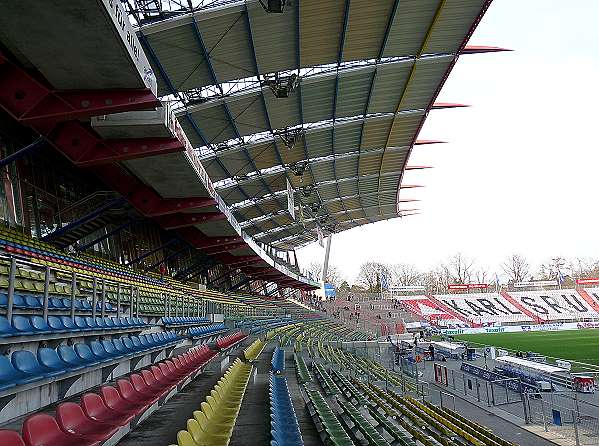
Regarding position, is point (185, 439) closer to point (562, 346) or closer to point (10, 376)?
point (10, 376)

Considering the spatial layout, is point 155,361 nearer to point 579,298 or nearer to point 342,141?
point 342,141

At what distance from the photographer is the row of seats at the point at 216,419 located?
4.74 m

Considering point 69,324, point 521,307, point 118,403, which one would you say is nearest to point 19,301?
point 69,324

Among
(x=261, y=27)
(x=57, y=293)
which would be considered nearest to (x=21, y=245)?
(x=57, y=293)

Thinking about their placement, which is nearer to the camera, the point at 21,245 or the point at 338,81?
the point at 21,245

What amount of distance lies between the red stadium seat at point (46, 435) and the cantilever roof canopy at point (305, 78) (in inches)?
554

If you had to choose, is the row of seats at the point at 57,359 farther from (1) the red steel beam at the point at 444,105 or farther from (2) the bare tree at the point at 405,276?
(2) the bare tree at the point at 405,276

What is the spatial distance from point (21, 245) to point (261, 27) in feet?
33.2

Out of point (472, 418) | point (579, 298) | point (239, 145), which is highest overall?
point (239, 145)

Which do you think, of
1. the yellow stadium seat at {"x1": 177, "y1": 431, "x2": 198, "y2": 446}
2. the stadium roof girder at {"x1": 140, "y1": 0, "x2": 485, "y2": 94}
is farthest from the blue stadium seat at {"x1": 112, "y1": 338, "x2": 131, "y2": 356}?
the stadium roof girder at {"x1": 140, "y1": 0, "x2": 485, "y2": 94}

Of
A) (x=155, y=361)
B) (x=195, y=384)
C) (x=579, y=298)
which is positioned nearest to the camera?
(x=155, y=361)

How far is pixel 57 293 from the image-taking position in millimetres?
8250

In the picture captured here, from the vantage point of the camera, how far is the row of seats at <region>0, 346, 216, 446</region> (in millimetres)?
3510

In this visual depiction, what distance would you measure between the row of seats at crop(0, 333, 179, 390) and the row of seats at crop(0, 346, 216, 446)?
37 cm
